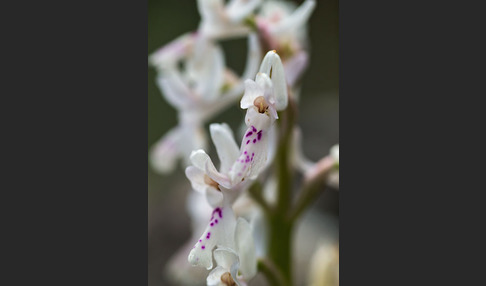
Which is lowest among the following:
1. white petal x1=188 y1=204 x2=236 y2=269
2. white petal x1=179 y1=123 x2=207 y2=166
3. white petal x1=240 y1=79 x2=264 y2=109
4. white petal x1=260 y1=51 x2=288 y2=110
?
white petal x1=188 y1=204 x2=236 y2=269

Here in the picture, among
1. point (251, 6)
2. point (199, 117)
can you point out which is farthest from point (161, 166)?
point (251, 6)

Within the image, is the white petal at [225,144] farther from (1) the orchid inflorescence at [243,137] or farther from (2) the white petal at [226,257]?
(2) the white petal at [226,257]

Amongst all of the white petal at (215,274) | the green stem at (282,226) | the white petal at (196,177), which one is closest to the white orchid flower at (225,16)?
the green stem at (282,226)

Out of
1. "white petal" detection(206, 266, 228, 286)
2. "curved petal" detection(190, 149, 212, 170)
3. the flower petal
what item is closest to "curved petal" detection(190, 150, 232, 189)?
"curved petal" detection(190, 149, 212, 170)

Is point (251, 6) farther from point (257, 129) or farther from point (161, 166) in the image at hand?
point (161, 166)

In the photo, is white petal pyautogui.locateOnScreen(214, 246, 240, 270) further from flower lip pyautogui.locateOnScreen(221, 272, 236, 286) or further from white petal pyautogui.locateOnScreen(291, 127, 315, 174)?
white petal pyautogui.locateOnScreen(291, 127, 315, 174)
